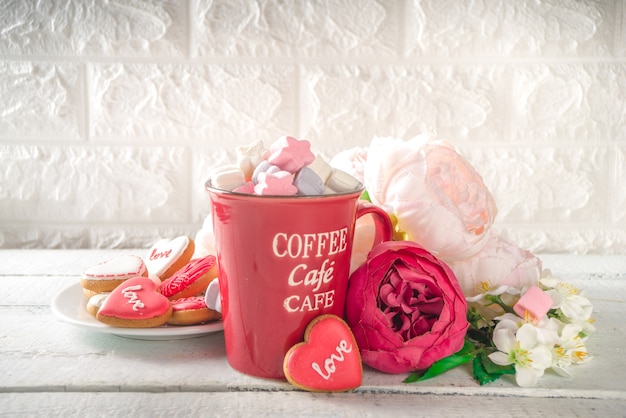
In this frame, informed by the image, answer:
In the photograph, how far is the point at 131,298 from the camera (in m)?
0.61

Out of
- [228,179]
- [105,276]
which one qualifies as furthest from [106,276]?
[228,179]

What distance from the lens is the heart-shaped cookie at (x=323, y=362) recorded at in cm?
53

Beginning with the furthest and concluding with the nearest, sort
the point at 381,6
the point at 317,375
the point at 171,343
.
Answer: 1. the point at 381,6
2. the point at 171,343
3. the point at 317,375

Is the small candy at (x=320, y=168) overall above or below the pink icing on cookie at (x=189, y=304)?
above

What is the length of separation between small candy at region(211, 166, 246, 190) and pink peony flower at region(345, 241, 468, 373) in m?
0.14

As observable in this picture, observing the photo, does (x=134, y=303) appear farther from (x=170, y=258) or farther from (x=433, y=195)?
(x=433, y=195)

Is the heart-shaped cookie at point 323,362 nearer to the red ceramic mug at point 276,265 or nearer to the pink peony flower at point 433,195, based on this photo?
the red ceramic mug at point 276,265

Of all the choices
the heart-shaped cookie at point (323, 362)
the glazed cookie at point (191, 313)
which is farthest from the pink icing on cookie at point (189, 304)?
the heart-shaped cookie at point (323, 362)

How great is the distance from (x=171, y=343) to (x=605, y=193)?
0.82 meters

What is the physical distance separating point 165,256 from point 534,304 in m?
0.40

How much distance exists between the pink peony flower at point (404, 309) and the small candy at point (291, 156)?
11 cm

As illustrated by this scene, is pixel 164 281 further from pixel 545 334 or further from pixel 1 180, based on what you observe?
pixel 1 180

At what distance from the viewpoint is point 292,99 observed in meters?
1.10

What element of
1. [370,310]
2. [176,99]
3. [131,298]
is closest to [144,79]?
[176,99]
